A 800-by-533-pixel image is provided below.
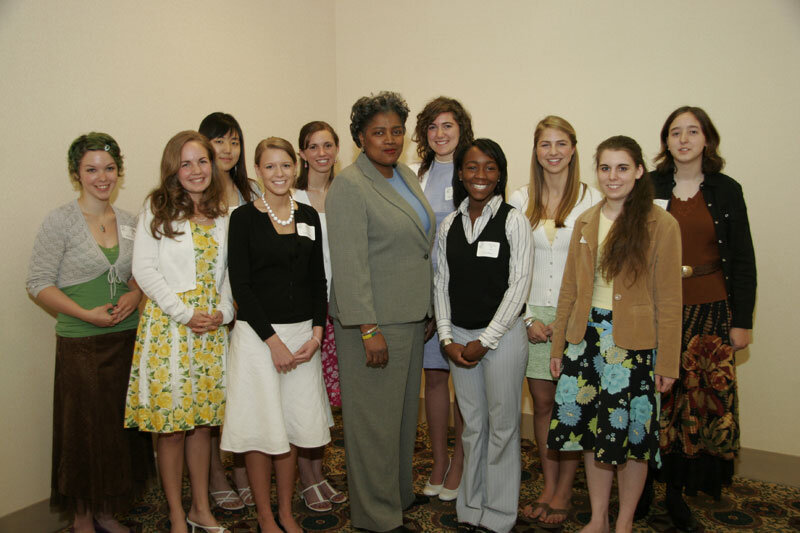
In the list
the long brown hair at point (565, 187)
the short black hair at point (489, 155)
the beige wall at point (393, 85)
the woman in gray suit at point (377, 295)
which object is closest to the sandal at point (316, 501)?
the woman in gray suit at point (377, 295)

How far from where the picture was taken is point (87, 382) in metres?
2.61

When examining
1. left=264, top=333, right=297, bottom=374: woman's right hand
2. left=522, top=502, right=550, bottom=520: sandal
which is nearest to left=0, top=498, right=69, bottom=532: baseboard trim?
left=264, top=333, right=297, bottom=374: woman's right hand

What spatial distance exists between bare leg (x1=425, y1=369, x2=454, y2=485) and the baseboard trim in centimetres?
197

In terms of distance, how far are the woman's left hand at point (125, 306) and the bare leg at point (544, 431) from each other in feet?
6.71

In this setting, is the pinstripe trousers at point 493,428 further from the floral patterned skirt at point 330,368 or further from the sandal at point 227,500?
the sandal at point 227,500

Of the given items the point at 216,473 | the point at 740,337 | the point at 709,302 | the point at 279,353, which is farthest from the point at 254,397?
the point at 740,337

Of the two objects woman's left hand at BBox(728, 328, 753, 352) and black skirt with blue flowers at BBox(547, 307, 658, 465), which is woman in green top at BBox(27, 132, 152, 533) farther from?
woman's left hand at BBox(728, 328, 753, 352)

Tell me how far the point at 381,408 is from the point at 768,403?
2550mm

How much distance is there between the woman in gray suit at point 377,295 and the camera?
8.05 feet

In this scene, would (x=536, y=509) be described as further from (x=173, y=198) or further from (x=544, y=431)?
(x=173, y=198)

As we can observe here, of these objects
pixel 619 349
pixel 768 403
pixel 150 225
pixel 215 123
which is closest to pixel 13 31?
pixel 215 123

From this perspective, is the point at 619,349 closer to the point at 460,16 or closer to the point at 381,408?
the point at 381,408

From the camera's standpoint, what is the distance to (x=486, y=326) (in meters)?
2.58

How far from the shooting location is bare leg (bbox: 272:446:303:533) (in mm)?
2611
